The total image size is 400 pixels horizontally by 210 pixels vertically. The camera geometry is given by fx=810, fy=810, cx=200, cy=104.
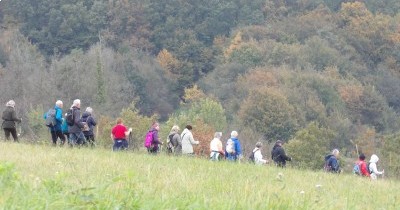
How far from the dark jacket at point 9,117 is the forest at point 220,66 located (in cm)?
2187

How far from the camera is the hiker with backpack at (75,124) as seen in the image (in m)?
19.3

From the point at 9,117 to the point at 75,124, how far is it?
2.02 metres

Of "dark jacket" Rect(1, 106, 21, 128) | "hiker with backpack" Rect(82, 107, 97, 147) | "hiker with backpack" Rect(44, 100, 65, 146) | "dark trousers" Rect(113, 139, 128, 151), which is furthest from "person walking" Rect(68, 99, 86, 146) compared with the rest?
"dark jacket" Rect(1, 106, 21, 128)

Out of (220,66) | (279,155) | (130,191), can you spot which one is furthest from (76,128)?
(220,66)

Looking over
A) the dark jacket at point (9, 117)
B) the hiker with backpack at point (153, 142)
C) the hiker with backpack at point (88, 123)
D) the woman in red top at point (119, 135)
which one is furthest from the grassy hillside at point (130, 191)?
the hiker with backpack at point (153, 142)

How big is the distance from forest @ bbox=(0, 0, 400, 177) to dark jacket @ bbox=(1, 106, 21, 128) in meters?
21.9

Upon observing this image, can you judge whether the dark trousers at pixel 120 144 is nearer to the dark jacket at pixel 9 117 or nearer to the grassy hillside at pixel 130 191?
the dark jacket at pixel 9 117

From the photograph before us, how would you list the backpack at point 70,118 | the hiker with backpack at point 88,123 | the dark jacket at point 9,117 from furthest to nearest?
1. the dark jacket at point 9,117
2. the hiker with backpack at point 88,123
3. the backpack at point 70,118

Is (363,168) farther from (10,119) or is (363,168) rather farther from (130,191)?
(130,191)

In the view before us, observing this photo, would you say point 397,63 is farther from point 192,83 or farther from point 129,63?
point 129,63

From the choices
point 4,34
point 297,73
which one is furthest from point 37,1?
point 297,73

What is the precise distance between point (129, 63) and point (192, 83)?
10.8 meters

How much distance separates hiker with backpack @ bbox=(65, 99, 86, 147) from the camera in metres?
19.3

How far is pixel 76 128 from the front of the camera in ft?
63.8
